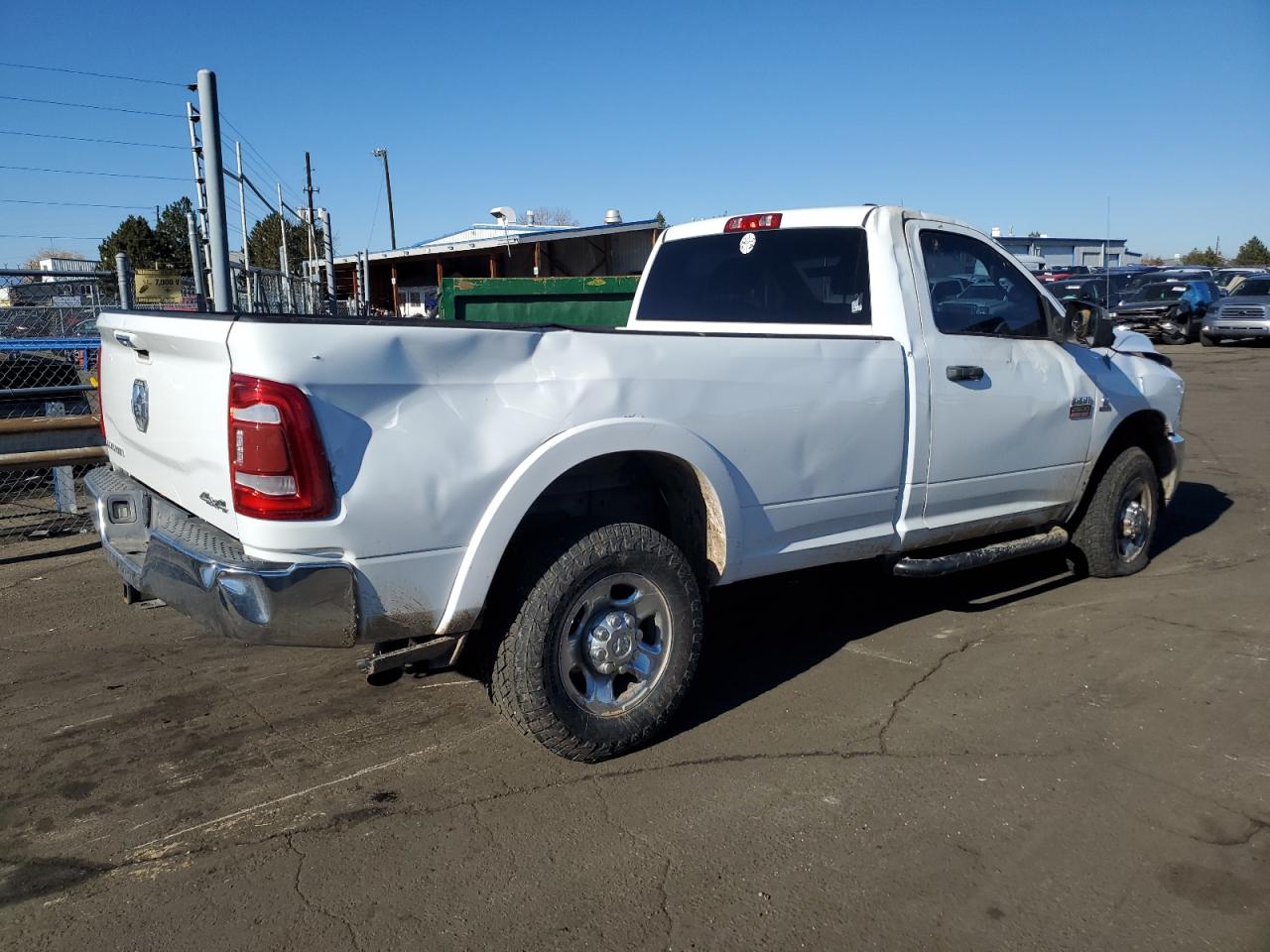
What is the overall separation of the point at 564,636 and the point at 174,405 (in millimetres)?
1546

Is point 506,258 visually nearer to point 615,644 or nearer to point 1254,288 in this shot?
point 1254,288

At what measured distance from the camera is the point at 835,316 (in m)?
5.02

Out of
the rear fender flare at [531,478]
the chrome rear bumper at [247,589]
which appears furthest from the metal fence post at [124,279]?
the rear fender flare at [531,478]

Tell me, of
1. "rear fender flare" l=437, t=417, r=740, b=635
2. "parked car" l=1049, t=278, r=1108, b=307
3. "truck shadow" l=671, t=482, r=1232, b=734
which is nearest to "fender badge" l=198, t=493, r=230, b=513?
"rear fender flare" l=437, t=417, r=740, b=635

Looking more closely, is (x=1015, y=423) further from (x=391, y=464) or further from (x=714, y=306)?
(x=391, y=464)

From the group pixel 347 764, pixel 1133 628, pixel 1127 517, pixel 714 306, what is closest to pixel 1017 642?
pixel 1133 628

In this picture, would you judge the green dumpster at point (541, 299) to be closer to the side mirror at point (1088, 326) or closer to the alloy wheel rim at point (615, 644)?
the side mirror at point (1088, 326)

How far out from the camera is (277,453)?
307 cm

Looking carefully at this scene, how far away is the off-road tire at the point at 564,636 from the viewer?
358 cm

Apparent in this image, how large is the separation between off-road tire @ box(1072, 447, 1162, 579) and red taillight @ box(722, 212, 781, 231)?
95.5 inches

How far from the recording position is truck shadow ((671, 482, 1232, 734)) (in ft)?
15.3

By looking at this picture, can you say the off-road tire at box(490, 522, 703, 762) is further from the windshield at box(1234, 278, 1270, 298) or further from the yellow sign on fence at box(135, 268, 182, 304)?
the windshield at box(1234, 278, 1270, 298)

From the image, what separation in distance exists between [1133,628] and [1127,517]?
1.06 m

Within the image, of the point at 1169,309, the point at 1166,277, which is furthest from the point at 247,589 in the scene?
the point at 1166,277
